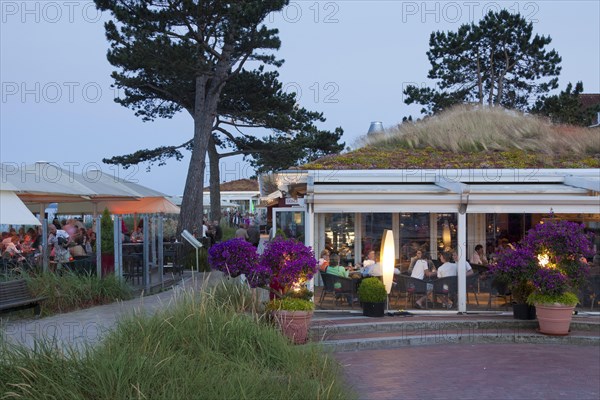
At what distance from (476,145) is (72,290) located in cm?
1024

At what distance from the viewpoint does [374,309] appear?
39.1ft

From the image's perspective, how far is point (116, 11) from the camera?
70.9ft

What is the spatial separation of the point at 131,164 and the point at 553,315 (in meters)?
22.5

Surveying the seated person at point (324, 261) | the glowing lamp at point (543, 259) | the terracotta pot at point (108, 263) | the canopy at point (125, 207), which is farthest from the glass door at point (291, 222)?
the glowing lamp at point (543, 259)

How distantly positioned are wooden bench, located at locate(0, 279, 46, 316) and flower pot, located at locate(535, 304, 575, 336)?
8341 millimetres

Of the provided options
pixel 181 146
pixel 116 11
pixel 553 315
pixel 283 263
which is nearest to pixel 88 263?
pixel 283 263

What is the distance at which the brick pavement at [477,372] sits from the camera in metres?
7.75

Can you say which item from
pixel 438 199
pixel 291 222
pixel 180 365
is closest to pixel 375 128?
pixel 291 222

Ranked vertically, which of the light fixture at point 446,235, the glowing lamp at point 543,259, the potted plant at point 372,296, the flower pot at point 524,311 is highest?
the light fixture at point 446,235

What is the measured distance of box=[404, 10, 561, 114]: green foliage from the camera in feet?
109

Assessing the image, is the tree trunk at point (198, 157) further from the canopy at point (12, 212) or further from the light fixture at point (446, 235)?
the canopy at point (12, 212)

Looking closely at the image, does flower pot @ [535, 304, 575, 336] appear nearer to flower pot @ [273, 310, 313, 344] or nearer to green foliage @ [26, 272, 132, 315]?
flower pot @ [273, 310, 313, 344]

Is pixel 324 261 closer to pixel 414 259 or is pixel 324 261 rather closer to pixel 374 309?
pixel 414 259

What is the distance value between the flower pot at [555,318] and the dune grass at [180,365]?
504 cm
